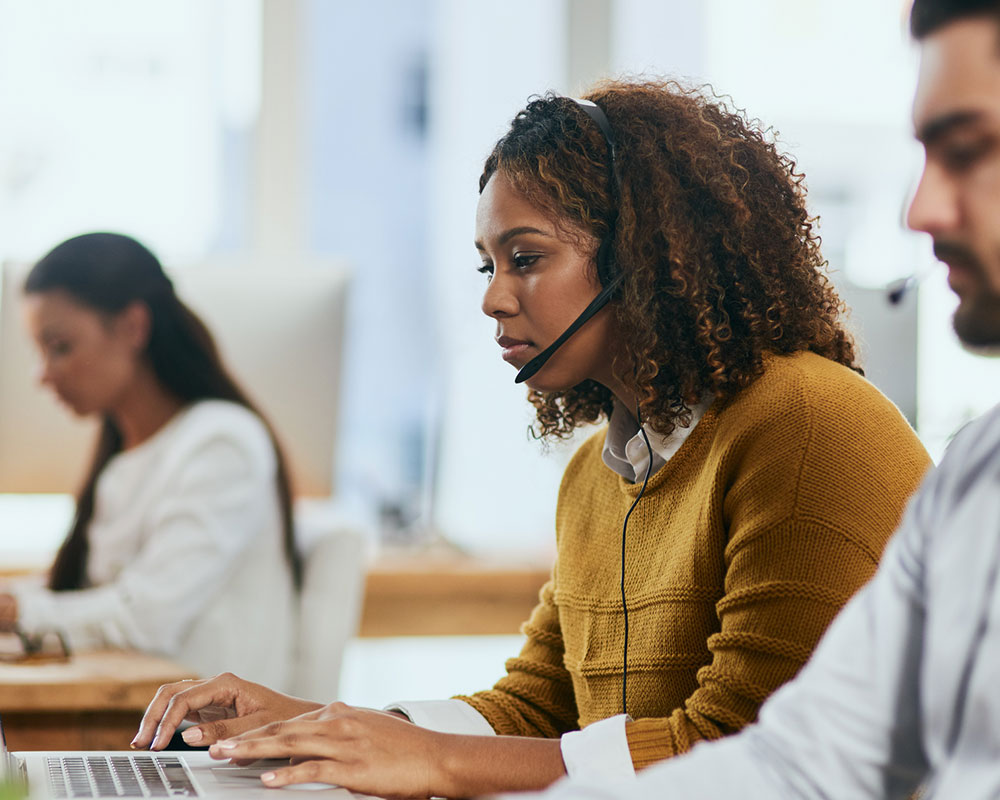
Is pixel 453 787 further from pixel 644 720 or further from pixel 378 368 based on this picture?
pixel 378 368

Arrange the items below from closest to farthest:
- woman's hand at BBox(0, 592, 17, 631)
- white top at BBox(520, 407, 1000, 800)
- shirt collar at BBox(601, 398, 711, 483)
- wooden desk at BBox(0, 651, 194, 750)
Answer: white top at BBox(520, 407, 1000, 800), shirt collar at BBox(601, 398, 711, 483), wooden desk at BBox(0, 651, 194, 750), woman's hand at BBox(0, 592, 17, 631)

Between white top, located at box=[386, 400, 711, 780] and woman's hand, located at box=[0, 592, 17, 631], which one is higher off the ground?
white top, located at box=[386, 400, 711, 780]

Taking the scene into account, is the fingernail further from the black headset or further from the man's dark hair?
the man's dark hair

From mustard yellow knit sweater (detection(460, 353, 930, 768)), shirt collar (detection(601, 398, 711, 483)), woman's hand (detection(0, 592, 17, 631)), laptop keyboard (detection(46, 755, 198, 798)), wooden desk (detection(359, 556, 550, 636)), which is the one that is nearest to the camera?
laptop keyboard (detection(46, 755, 198, 798))

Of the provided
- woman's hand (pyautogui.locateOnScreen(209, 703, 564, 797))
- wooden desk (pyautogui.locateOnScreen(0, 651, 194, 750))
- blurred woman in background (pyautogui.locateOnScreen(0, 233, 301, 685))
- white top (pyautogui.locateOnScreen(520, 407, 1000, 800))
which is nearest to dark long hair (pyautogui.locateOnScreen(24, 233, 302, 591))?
blurred woman in background (pyautogui.locateOnScreen(0, 233, 301, 685))

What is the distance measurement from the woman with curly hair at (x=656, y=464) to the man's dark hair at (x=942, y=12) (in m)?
0.41

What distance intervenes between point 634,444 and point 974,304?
23.4 inches

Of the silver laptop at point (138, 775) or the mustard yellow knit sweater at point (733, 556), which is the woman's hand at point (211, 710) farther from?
the mustard yellow knit sweater at point (733, 556)

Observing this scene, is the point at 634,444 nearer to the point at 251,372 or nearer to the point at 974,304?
the point at 974,304

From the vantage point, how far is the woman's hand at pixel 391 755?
926 millimetres

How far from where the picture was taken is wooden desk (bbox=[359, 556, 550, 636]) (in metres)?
2.65

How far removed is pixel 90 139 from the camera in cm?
337

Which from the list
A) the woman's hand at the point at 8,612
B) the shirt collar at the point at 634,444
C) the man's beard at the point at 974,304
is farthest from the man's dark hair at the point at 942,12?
the woman's hand at the point at 8,612

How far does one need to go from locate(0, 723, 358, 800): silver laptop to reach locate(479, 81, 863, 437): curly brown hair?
0.52m
